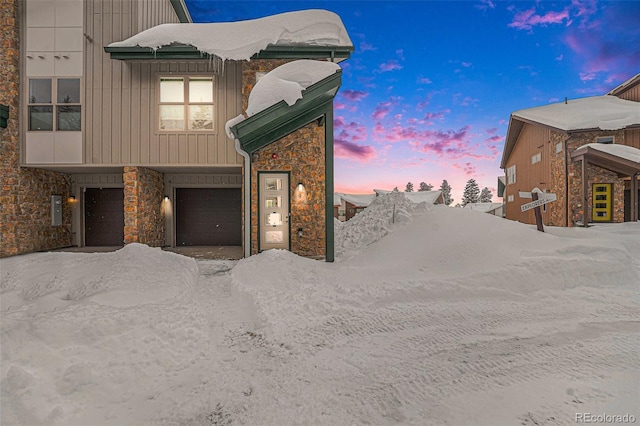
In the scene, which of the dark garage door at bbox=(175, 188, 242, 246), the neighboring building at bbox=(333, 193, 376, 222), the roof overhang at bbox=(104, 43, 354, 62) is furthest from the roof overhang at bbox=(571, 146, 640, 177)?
the neighboring building at bbox=(333, 193, 376, 222)

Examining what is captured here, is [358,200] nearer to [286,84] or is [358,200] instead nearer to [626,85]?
[626,85]

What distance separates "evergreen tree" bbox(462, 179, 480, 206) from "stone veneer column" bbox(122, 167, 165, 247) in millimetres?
45964

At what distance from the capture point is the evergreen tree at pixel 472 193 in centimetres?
4503

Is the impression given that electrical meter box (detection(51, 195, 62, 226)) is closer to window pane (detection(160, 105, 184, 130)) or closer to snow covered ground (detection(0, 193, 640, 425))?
snow covered ground (detection(0, 193, 640, 425))

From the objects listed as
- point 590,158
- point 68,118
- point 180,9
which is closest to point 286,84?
point 68,118

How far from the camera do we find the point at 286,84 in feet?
20.2

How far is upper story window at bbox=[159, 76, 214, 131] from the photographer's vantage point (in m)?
8.02

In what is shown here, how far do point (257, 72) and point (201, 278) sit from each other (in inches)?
225

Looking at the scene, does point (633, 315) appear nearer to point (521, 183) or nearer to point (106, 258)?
point (106, 258)

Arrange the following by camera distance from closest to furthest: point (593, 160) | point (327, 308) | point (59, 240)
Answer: point (327, 308) < point (59, 240) < point (593, 160)

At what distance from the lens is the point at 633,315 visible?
13.0 ft

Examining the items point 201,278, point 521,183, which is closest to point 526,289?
point 201,278

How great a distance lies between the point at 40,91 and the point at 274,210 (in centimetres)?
766

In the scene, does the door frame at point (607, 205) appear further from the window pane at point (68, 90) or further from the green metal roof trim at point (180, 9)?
the window pane at point (68, 90)
